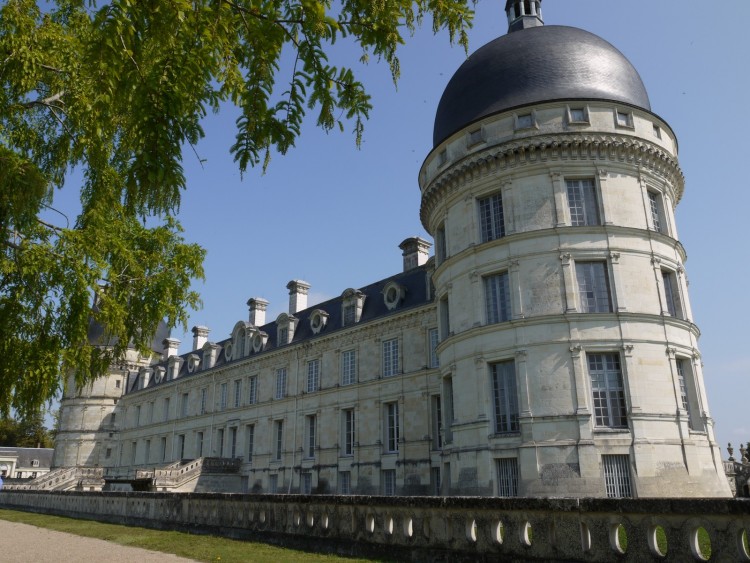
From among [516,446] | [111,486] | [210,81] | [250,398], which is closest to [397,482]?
[516,446]

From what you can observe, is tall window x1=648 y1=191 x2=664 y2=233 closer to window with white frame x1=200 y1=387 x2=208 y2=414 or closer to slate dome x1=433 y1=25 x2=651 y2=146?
slate dome x1=433 y1=25 x2=651 y2=146

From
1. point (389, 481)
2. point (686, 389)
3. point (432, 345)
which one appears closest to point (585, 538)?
point (686, 389)

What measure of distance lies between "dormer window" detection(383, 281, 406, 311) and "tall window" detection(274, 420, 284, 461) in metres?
10.4

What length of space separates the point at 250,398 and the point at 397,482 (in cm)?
1435

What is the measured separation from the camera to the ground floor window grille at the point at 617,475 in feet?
51.0

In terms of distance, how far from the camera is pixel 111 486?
46625mm

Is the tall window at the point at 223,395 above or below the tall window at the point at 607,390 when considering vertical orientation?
above

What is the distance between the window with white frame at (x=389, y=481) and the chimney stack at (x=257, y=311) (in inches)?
776

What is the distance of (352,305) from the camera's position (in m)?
31.7

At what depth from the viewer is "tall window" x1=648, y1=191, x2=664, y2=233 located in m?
19.2

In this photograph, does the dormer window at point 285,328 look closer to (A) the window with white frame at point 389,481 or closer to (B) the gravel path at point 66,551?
(A) the window with white frame at point 389,481

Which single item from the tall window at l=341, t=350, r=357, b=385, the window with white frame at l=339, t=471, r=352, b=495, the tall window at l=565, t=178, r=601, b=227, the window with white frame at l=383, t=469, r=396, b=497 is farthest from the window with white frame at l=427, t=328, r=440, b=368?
the tall window at l=565, t=178, r=601, b=227

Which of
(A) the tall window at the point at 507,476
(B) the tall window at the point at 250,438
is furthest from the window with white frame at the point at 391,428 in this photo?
(B) the tall window at the point at 250,438

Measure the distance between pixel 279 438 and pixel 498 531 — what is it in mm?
27915
